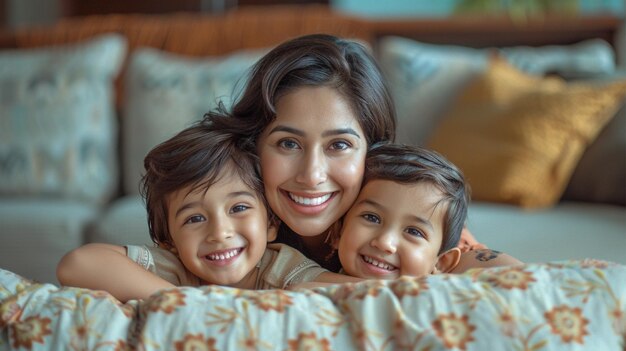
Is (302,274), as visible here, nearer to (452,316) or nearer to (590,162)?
(452,316)

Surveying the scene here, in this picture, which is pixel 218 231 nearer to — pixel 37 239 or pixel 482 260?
pixel 482 260

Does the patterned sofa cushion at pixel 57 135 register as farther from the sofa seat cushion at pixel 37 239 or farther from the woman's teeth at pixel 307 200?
the woman's teeth at pixel 307 200

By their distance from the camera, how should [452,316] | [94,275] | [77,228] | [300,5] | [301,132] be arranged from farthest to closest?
[300,5]
[77,228]
[301,132]
[94,275]
[452,316]

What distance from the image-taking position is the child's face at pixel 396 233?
1162 mm

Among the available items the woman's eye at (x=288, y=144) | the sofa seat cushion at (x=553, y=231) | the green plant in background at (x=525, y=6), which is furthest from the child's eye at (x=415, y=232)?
the green plant in background at (x=525, y=6)

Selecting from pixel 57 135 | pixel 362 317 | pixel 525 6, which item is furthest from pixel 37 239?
pixel 525 6

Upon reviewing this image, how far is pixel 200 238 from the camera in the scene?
114cm

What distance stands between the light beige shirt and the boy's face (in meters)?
0.04

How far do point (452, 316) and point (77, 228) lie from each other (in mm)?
1777

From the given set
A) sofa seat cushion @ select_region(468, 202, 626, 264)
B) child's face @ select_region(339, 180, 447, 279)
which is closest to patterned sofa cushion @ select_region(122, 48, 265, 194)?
sofa seat cushion @ select_region(468, 202, 626, 264)

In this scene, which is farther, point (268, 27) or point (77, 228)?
point (268, 27)

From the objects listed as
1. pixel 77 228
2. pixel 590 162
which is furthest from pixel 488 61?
pixel 77 228

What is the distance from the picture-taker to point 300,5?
441 cm

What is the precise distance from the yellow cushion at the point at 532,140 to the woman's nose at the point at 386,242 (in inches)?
47.4
